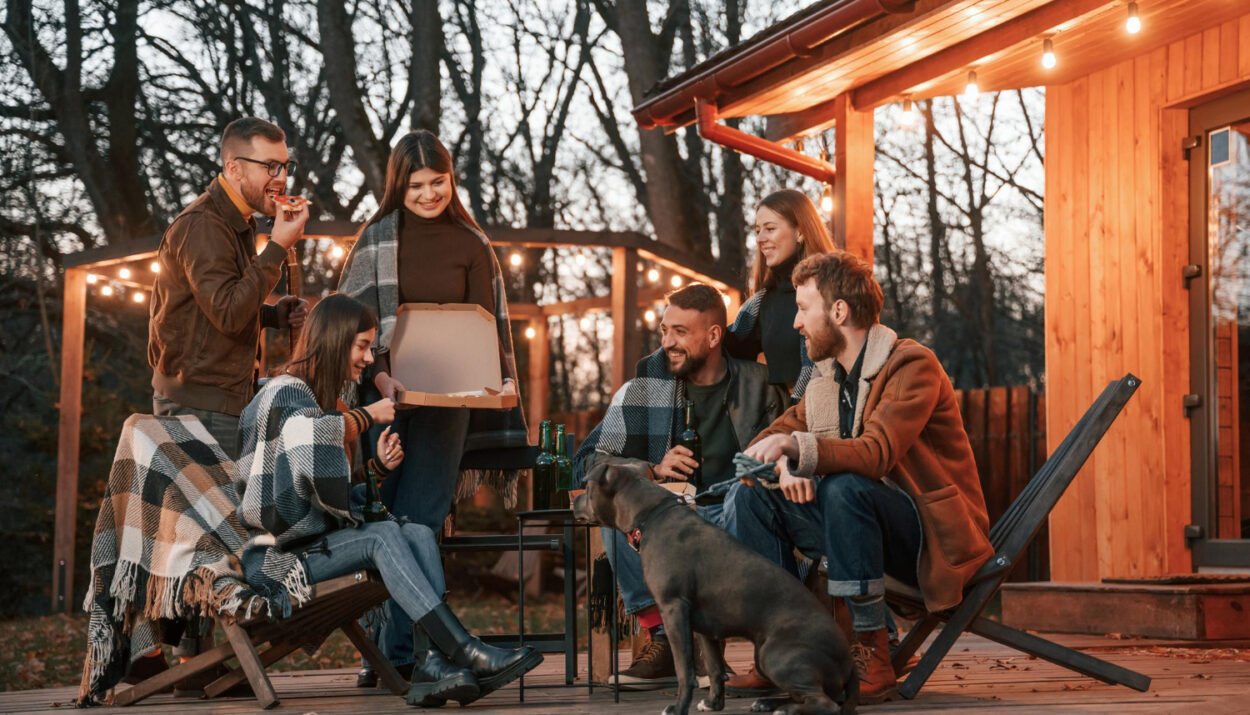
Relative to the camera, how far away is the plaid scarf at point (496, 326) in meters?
4.72

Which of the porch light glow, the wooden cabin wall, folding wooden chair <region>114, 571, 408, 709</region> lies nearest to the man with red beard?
folding wooden chair <region>114, 571, 408, 709</region>

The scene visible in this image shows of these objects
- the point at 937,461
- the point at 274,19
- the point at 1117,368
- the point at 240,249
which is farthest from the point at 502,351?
the point at 274,19

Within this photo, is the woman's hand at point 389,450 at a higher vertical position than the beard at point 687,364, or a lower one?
lower

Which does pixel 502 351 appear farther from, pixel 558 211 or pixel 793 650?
pixel 558 211

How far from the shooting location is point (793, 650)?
11.1 ft

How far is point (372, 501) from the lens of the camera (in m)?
4.31

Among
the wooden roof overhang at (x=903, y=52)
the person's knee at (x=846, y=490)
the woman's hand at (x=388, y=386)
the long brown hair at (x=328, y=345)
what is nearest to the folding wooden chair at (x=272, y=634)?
the long brown hair at (x=328, y=345)

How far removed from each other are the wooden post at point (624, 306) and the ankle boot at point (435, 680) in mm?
5292

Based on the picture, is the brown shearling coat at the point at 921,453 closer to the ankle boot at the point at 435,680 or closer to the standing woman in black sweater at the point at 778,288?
the standing woman in black sweater at the point at 778,288

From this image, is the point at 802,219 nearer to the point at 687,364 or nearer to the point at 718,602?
the point at 687,364

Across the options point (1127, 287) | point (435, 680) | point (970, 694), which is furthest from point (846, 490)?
point (1127, 287)

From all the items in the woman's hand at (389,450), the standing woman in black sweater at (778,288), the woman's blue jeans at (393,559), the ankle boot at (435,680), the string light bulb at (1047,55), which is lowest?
the ankle boot at (435,680)

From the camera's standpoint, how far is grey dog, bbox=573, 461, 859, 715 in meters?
3.38

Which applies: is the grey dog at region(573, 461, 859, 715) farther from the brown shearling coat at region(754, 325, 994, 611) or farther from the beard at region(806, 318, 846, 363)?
the beard at region(806, 318, 846, 363)
